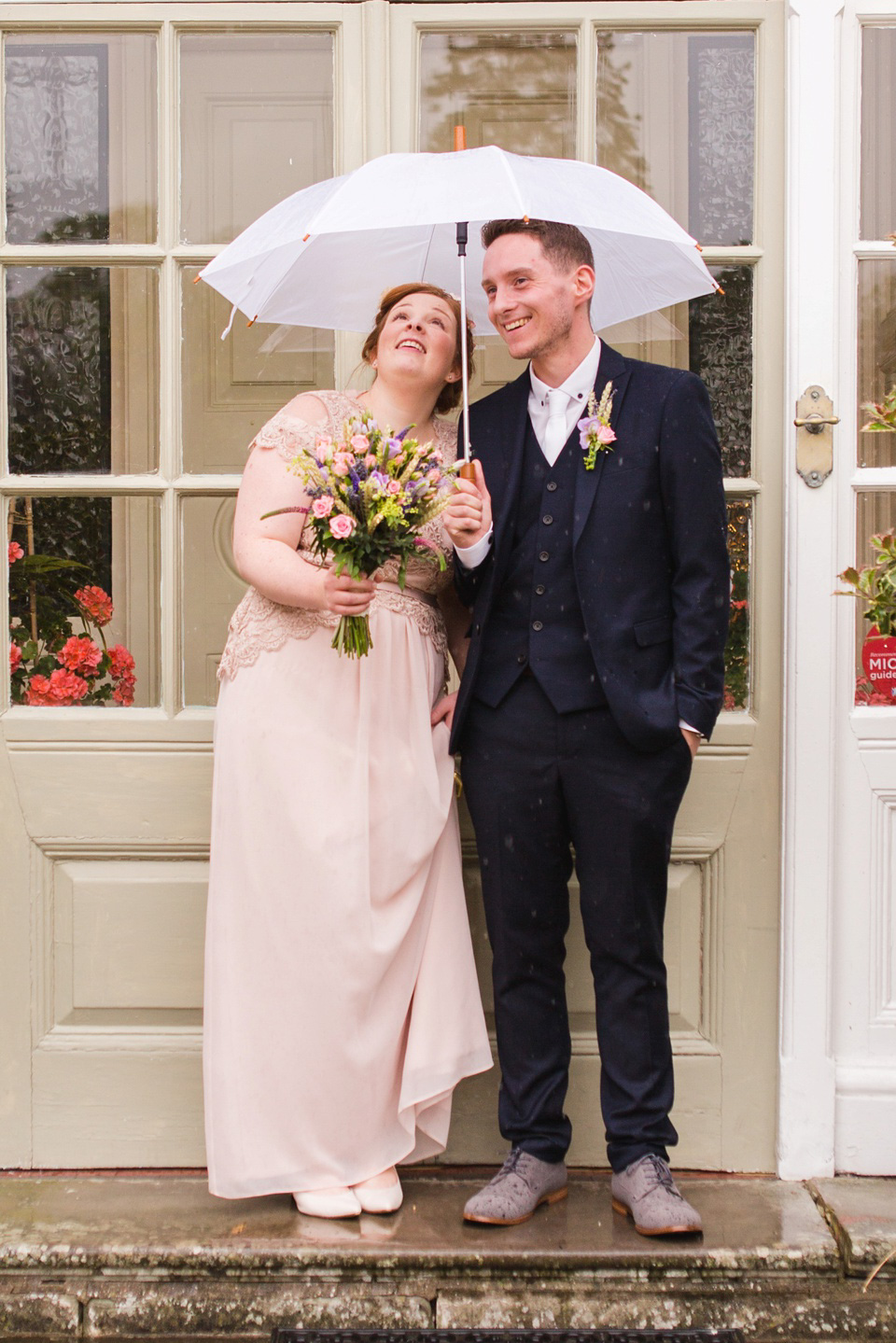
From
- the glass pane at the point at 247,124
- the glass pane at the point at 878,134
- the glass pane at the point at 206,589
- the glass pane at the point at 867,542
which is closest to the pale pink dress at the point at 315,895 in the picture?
the glass pane at the point at 206,589

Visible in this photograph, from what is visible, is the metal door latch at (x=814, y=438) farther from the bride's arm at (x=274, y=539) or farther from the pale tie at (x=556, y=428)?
the bride's arm at (x=274, y=539)

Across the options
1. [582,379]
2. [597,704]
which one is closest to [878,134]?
[582,379]

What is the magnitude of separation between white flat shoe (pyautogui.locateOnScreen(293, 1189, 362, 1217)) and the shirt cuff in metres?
1.30

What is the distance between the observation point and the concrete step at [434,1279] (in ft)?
8.05

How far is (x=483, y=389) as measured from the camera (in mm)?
3002

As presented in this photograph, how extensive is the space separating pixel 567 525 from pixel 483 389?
653 millimetres

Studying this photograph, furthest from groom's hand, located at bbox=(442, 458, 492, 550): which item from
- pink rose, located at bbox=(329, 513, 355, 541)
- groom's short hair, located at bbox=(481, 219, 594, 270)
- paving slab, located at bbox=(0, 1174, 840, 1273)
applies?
paving slab, located at bbox=(0, 1174, 840, 1273)

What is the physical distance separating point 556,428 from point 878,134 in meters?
1.07

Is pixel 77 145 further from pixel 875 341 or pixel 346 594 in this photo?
pixel 875 341

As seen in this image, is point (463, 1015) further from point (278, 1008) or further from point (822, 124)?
point (822, 124)

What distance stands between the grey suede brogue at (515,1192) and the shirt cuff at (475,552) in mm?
1209

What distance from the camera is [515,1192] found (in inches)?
102

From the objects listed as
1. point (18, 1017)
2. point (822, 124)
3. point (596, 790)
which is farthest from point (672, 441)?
point (18, 1017)

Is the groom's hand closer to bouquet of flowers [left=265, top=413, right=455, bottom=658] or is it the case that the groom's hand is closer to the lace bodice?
bouquet of flowers [left=265, top=413, right=455, bottom=658]
